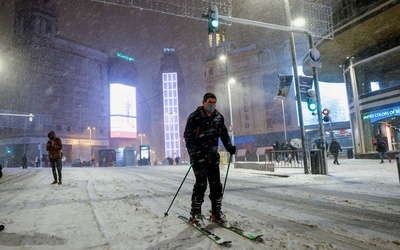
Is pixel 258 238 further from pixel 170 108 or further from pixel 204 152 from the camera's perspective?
pixel 170 108

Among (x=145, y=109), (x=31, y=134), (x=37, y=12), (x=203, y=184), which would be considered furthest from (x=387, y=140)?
(x=145, y=109)

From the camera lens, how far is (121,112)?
77.6 metres

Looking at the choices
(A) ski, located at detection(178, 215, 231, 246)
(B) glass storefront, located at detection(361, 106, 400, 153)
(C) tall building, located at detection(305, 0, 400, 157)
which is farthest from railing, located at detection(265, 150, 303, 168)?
(A) ski, located at detection(178, 215, 231, 246)

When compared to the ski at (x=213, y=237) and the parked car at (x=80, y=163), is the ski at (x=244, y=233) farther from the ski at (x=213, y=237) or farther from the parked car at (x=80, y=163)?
the parked car at (x=80, y=163)

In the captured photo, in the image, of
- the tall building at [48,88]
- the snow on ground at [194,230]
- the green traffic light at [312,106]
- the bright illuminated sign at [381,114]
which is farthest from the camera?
the tall building at [48,88]

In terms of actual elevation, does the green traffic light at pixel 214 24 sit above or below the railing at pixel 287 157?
above

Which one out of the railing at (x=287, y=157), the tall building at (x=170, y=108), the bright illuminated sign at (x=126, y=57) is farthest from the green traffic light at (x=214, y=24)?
the bright illuminated sign at (x=126, y=57)

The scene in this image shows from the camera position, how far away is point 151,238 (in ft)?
9.16

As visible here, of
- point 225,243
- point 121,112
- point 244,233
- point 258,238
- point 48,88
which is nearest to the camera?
point 225,243

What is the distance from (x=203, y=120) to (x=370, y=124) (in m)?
22.3

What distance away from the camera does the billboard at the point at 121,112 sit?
76688 millimetres

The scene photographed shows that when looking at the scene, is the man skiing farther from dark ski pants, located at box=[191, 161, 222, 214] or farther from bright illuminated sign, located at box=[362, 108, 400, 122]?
bright illuminated sign, located at box=[362, 108, 400, 122]

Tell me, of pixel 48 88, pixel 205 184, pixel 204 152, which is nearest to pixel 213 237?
pixel 205 184

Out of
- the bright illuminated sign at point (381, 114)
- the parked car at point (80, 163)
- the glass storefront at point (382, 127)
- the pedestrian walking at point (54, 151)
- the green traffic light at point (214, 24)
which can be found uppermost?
the green traffic light at point (214, 24)
